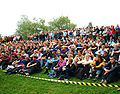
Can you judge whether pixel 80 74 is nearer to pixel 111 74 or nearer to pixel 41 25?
pixel 111 74

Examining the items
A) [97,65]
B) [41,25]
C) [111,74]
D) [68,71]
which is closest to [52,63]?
[68,71]

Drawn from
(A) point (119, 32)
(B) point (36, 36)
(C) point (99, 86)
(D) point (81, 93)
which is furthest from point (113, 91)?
(B) point (36, 36)

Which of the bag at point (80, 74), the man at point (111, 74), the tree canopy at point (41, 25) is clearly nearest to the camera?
the man at point (111, 74)

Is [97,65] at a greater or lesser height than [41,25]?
lesser

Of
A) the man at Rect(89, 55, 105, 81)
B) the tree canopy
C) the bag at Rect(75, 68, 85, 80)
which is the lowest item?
the bag at Rect(75, 68, 85, 80)

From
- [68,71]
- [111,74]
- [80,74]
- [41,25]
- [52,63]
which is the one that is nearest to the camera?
[111,74]

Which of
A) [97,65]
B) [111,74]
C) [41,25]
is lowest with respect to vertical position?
[111,74]

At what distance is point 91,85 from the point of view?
472 cm

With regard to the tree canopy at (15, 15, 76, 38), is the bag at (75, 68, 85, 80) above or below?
below

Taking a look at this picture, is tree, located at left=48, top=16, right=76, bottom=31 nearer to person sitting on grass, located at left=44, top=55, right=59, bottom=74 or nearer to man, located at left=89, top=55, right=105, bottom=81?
person sitting on grass, located at left=44, top=55, right=59, bottom=74

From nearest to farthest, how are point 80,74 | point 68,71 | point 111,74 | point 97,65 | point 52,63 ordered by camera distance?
point 111,74 → point 97,65 → point 80,74 → point 68,71 → point 52,63

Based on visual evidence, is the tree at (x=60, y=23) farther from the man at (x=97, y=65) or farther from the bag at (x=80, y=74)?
the man at (x=97, y=65)

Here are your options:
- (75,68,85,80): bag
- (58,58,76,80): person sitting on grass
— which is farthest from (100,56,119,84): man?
(58,58,76,80): person sitting on grass

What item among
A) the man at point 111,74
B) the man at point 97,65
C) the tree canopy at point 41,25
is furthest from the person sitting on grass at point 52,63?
the tree canopy at point 41,25
